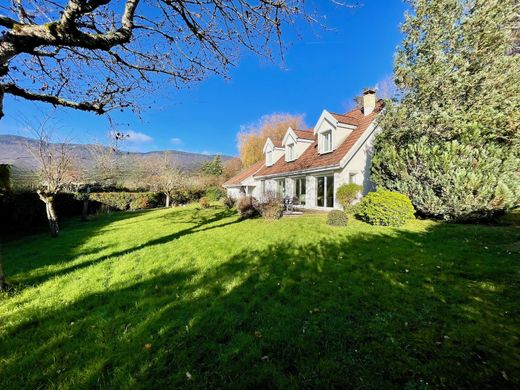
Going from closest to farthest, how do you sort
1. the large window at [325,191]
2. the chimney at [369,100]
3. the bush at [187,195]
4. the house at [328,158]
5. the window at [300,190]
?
the house at [328,158] → the large window at [325,191] → the chimney at [369,100] → the window at [300,190] → the bush at [187,195]

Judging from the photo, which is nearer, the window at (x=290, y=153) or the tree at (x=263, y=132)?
the window at (x=290, y=153)

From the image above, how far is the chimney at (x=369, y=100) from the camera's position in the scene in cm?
1595

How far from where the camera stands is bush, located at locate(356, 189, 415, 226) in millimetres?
9602

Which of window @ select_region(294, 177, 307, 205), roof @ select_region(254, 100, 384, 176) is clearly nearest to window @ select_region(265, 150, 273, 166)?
roof @ select_region(254, 100, 384, 176)

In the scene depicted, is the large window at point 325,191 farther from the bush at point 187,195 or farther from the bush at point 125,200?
the bush at point 125,200

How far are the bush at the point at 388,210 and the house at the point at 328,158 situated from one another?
3.88m

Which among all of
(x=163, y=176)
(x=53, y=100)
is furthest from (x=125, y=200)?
(x=53, y=100)

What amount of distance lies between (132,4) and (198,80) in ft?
6.01

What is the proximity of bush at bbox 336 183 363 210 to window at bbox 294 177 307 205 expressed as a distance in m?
4.27

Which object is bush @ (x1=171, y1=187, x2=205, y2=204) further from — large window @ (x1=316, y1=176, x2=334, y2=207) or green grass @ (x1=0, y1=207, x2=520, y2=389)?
green grass @ (x1=0, y1=207, x2=520, y2=389)

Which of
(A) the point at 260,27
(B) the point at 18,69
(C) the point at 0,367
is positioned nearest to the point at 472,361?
(C) the point at 0,367

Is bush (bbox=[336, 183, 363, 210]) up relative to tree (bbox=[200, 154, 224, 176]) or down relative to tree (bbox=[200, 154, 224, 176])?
down

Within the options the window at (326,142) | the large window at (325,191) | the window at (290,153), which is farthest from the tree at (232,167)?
the large window at (325,191)

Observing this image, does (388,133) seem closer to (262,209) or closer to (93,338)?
(262,209)
